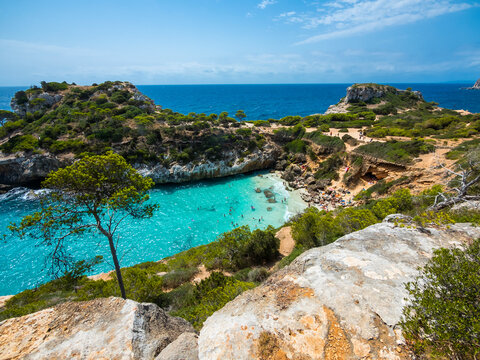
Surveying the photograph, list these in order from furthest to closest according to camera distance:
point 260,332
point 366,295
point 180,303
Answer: point 180,303 → point 366,295 → point 260,332

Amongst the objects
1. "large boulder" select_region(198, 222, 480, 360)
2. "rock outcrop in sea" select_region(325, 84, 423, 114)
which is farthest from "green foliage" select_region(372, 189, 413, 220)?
"rock outcrop in sea" select_region(325, 84, 423, 114)

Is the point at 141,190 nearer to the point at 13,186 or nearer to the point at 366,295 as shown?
the point at 366,295

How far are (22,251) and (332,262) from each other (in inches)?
1154

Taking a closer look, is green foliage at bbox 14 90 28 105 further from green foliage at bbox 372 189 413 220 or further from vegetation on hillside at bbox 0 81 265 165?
green foliage at bbox 372 189 413 220

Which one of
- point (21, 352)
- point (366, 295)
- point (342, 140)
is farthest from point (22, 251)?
point (342, 140)

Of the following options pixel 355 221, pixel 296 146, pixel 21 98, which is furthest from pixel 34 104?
pixel 355 221

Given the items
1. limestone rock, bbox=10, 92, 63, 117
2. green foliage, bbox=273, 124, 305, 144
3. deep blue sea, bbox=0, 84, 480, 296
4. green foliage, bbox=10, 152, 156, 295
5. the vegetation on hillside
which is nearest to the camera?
green foliage, bbox=10, 152, 156, 295

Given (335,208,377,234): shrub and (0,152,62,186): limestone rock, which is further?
(0,152,62,186): limestone rock

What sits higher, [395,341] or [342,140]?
[395,341]

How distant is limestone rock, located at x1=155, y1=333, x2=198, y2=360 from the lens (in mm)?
3943

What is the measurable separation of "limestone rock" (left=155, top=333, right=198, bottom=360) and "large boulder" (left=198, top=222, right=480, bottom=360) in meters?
0.19

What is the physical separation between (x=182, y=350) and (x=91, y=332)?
7.10 feet

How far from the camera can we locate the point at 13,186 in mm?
32188

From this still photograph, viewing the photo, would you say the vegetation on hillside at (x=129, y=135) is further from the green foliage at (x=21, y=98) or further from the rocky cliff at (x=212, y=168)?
the green foliage at (x=21, y=98)
